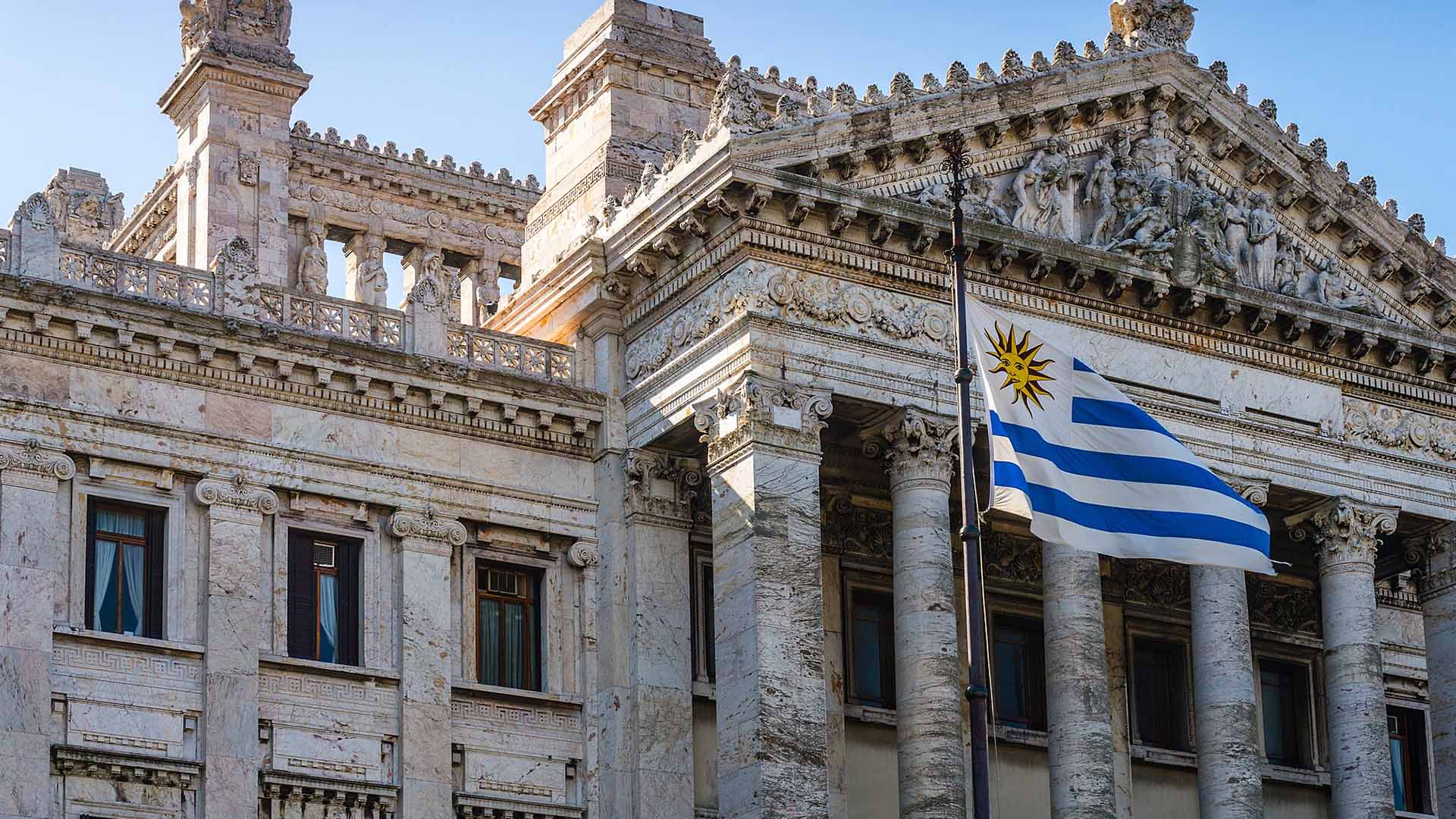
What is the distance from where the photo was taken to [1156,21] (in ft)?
139

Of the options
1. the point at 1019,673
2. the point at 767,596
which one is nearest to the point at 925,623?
the point at 767,596

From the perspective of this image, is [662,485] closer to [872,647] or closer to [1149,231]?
[872,647]

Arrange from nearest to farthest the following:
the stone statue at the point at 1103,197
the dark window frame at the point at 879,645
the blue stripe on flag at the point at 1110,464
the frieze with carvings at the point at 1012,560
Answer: the blue stripe on flag at the point at 1110,464
the dark window frame at the point at 879,645
the stone statue at the point at 1103,197
the frieze with carvings at the point at 1012,560

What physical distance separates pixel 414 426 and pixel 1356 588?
1371 cm

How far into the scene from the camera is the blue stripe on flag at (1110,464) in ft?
99.6

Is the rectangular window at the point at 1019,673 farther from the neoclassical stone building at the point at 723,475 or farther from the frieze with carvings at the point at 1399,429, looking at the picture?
the frieze with carvings at the point at 1399,429

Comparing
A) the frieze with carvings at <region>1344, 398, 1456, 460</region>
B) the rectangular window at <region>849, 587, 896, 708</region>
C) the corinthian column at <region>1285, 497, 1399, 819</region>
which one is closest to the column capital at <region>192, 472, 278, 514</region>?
the rectangular window at <region>849, 587, 896, 708</region>

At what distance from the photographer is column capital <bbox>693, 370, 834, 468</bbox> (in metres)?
36.7

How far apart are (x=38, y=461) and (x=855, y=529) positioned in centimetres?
1180

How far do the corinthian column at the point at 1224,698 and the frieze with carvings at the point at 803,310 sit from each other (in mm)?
5224

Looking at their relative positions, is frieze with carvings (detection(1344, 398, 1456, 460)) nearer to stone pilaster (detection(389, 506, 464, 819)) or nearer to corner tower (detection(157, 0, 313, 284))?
stone pilaster (detection(389, 506, 464, 819))

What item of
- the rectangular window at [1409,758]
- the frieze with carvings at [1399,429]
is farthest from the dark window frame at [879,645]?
the rectangular window at [1409,758]

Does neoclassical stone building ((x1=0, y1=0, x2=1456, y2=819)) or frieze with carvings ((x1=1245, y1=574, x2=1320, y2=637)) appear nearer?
neoclassical stone building ((x1=0, y1=0, x2=1456, y2=819))

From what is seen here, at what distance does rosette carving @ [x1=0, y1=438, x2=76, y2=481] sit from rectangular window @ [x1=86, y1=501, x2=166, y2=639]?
65cm
